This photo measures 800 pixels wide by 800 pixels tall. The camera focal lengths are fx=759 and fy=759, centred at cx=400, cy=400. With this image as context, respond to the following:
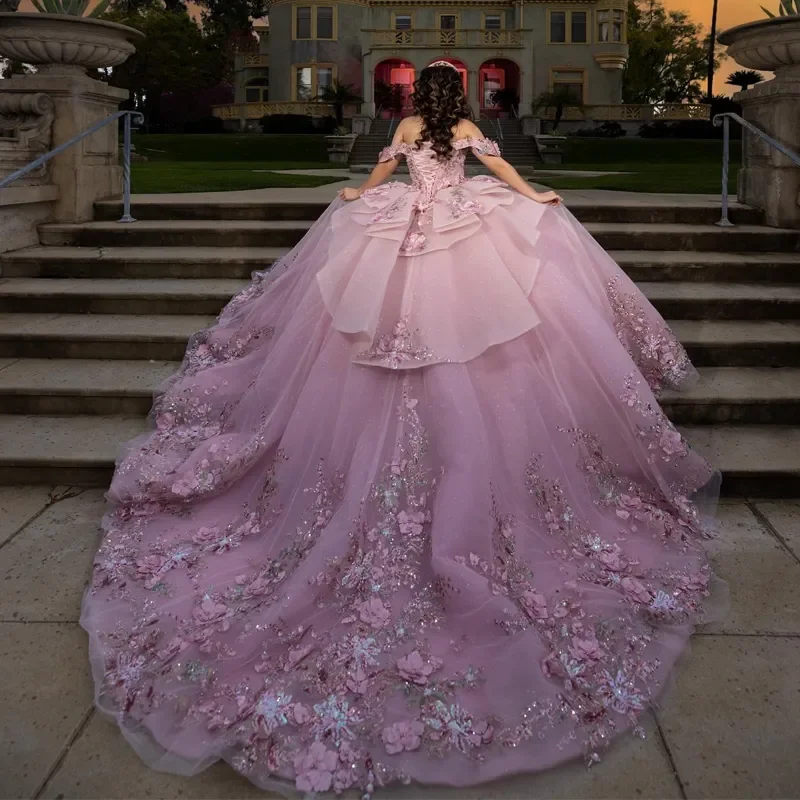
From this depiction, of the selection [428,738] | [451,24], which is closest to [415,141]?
[428,738]

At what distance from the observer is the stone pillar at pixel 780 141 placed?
21.7 ft

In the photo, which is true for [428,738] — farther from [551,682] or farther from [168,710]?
[168,710]

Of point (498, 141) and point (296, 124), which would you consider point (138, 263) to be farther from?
point (296, 124)

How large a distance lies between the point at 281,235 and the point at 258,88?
43.8 meters

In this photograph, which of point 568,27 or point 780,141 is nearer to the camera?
point 780,141

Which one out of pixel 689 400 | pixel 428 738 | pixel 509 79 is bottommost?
pixel 428 738

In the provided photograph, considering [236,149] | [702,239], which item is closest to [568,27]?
[236,149]

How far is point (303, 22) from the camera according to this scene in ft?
138

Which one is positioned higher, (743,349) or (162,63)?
(162,63)

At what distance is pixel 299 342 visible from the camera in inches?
161

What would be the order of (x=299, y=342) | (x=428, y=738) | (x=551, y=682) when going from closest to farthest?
(x=428, y=738), (x=551, y=682), (x=299, y=342)

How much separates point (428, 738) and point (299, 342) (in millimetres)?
2272

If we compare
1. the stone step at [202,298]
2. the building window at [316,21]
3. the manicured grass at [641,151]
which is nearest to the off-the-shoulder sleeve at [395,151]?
the stone step at [202,298]

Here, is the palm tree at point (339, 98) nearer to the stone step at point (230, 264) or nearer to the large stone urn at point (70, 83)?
the large stone urn at point (70, 83)
